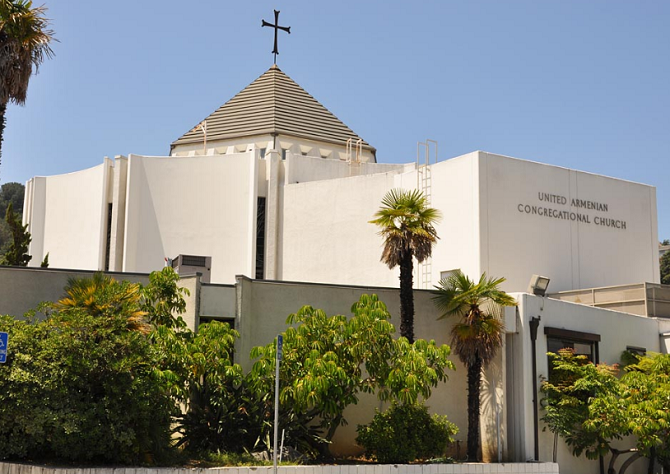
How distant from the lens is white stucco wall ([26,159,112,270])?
39.1 m

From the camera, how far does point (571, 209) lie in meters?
35.9

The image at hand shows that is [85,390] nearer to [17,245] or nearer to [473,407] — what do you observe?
[473,407]

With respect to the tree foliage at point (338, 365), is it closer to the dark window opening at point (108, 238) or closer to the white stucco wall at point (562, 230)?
the white stucco wall at point (562, 230)

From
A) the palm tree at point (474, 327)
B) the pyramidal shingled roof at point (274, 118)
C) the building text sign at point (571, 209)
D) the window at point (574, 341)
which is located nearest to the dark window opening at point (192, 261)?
the palm tree at point (474, 327)

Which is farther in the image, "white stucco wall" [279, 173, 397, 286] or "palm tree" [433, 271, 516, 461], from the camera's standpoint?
"white stucco wall" [279, 173, 397, 286]

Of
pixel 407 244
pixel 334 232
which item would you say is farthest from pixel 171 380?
pixel 334 232

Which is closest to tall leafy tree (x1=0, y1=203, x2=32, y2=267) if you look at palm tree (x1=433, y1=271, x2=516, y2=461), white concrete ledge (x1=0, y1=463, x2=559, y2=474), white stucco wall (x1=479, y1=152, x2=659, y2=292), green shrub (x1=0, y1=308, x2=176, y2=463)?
green shrub (x1=0, y1=308, x2=176, y2=463)

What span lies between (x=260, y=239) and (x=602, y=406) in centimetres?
1808

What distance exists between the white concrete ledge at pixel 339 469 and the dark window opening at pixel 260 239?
1712 cm

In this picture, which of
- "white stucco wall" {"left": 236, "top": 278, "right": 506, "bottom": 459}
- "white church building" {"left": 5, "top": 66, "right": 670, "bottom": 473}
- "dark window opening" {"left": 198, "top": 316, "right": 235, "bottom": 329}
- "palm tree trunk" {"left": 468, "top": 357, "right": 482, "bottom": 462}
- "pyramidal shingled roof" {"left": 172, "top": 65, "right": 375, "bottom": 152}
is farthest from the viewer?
"pyramidal shingled roof" {"left": 172, "top": 65, "right": 375, "bottom": 152}

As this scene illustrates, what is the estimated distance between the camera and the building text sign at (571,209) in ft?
114

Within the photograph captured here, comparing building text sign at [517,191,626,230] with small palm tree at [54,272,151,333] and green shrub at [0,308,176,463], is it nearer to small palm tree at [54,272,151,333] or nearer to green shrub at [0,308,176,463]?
small palm tree at [54,272,151,333]

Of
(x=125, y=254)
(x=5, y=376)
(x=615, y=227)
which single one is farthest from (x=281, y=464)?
(x=615, y=227)

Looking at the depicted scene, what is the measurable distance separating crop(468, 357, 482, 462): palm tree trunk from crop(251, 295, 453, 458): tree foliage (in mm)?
2440
